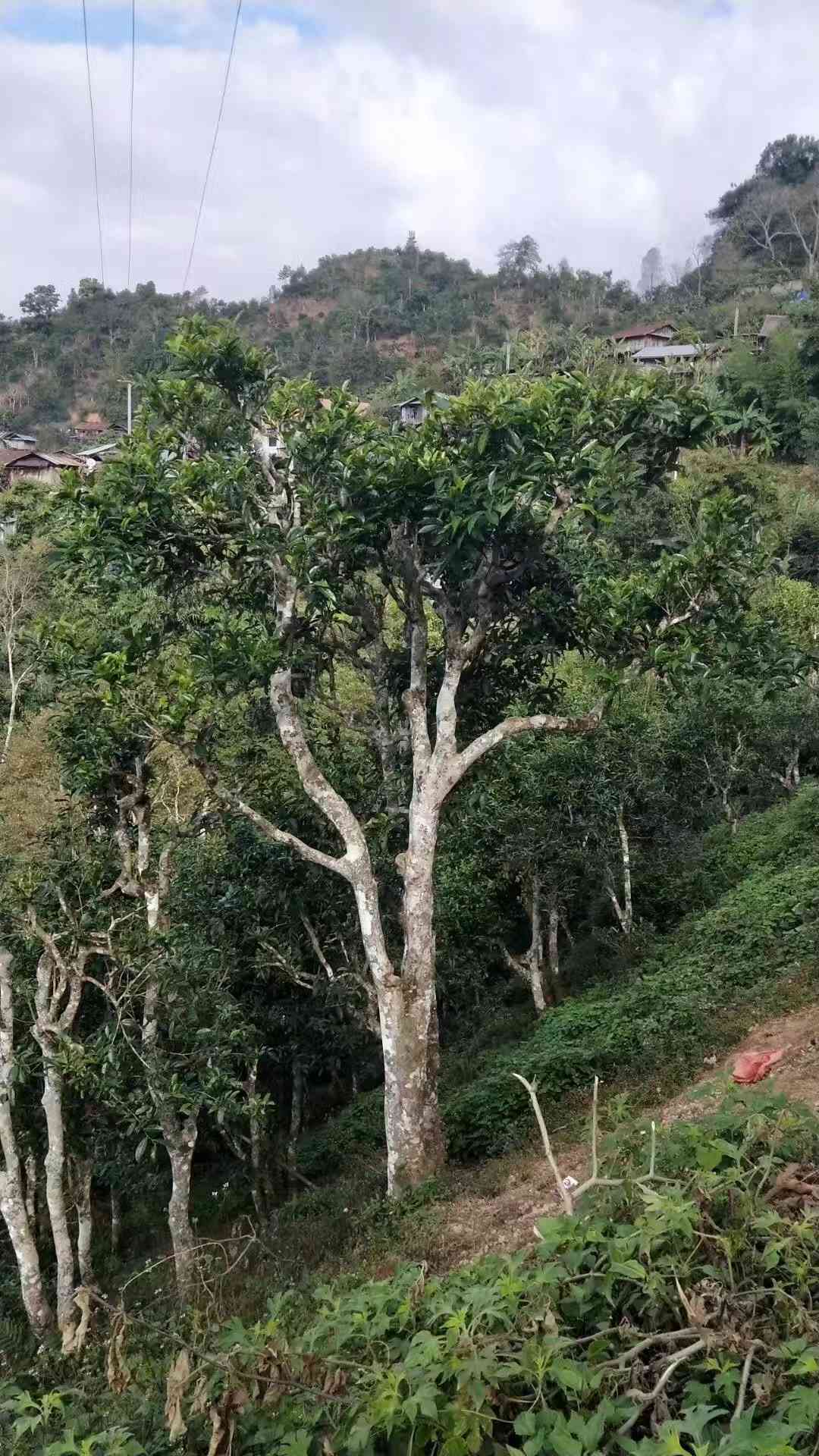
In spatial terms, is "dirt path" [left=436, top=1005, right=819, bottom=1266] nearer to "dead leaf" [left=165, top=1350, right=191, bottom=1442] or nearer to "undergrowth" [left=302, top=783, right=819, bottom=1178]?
"undergrowth" [left=302, top=783, right=819, bottom=1178]

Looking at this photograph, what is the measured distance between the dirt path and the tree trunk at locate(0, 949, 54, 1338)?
380 cm

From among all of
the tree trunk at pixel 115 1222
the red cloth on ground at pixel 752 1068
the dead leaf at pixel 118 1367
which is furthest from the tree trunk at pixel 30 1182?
the red cloth on ground at pixel 752 1068

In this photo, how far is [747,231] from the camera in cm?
6600

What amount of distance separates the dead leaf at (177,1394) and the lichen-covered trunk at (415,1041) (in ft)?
14.6

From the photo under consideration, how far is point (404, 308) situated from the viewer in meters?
85.5

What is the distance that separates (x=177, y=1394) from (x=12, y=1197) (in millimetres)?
6004

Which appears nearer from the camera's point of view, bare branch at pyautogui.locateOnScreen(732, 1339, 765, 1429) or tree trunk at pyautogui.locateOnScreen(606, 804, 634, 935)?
bare branch at pyautogui.locateOnScreen(732, 1339, 765, 1429)

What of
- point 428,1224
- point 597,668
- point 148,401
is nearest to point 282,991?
point 428,1224

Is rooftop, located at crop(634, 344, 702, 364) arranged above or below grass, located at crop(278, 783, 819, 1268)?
above

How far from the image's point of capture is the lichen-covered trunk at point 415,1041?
297 inches

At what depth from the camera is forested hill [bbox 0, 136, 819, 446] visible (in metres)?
60.2

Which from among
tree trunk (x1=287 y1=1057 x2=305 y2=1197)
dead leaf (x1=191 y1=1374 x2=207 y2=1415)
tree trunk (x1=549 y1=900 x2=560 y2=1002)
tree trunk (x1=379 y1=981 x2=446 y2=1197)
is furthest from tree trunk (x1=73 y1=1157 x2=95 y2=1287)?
dead leaf (x1=191 y1=1374 x2=207 y2=1415)

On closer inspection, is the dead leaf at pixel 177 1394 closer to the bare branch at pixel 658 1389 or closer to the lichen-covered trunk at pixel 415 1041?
the bare branch at pixel 658 1389

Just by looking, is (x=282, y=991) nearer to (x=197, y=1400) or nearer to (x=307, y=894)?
(x=307, y=894)
